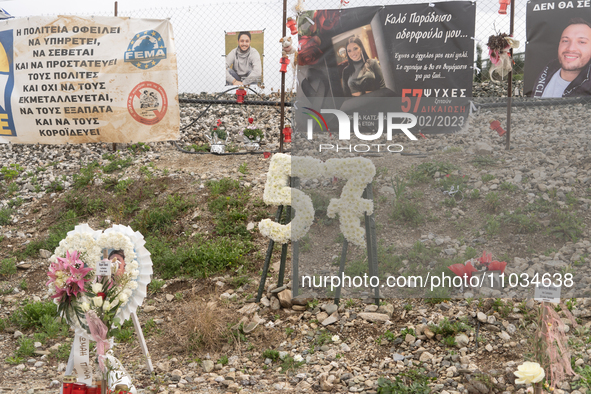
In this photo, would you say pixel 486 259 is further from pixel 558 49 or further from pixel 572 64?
pixel 558 49

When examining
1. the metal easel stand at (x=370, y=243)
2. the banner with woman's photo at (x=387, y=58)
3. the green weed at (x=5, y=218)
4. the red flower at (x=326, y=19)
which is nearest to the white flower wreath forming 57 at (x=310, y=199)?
the metal easel stand at (x=370, y=243)

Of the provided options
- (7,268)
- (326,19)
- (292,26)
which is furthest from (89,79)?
(326,19)

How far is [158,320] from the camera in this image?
4023 millimetres

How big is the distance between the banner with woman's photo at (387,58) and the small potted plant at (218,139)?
7.18 feet

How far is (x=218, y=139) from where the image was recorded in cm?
730

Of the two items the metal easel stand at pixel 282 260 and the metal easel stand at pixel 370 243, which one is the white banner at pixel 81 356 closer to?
the metal easel stand at pixel 282 260

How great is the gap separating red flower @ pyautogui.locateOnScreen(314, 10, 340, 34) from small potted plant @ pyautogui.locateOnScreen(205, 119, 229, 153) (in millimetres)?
2630

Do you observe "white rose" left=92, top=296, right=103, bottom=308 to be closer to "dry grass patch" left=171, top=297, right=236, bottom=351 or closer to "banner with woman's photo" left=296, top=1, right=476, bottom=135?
"dry grass patch" left=171, top=297, right=236, bottom=351

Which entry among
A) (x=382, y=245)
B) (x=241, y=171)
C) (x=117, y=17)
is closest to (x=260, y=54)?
(x=241, y=171)

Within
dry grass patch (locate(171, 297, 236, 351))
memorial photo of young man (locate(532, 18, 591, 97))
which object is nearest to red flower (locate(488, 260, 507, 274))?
dry grass patch (locate(171, 297, 236, 351))

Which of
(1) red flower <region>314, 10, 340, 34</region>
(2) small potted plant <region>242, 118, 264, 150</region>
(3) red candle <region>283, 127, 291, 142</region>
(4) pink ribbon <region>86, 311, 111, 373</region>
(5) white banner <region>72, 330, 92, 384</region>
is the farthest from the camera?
(2) small potted plant <region>242, 118, 264, 150</region>

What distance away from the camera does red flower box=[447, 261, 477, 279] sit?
3.10 m

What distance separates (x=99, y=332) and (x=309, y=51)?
12.2 ft

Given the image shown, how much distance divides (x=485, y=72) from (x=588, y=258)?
2.46 m
